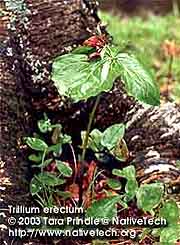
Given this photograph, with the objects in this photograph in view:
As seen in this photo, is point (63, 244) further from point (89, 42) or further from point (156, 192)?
point (89, 42)

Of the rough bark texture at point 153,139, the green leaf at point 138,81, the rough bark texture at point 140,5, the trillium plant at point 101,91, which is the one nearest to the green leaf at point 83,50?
the trillium plant at point 101,91

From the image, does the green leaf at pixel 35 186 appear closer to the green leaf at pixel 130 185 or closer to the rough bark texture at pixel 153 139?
the green leaf at pixel 130 185

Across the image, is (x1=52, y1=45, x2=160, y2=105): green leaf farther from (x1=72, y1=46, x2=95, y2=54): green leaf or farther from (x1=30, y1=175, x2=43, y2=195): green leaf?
(x1=30, y1=175, x2=43, y2=195): green leaf

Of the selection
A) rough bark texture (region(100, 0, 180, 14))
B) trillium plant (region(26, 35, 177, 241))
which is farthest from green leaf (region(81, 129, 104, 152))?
rough bark texture (region(100, 0, 180, 14))

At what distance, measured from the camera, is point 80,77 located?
1.68 m

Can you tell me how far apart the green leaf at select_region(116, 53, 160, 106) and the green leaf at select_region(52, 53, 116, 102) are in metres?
0.03

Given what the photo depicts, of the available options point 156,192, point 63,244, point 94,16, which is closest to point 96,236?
point 63,244

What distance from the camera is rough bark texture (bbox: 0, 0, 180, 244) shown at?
1989 mm

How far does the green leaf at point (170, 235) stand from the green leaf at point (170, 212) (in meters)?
0.02

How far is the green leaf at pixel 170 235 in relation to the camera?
1.72 meters

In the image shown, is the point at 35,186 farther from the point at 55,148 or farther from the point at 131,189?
the point at 131,189

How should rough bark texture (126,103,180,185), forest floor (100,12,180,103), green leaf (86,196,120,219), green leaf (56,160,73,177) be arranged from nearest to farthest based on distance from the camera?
green leaf (86,196,120,219) → green leaf (56,160,73,177) → rough bark texture (126,103,180,185) → forest floor (100,12,180,103)

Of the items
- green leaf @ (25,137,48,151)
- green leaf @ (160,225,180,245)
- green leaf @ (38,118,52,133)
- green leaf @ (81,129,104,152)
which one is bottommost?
green leaf @ (160,225,180,245)

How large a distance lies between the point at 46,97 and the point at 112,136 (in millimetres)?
346
